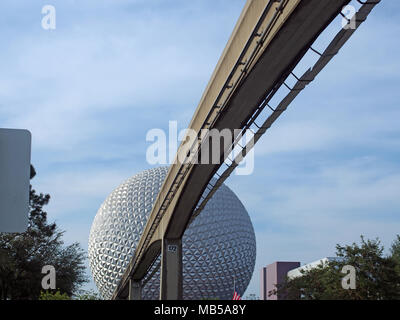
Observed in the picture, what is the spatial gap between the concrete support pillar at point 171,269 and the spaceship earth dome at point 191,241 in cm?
Answer: 1393

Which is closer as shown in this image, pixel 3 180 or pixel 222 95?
pixel 3 180

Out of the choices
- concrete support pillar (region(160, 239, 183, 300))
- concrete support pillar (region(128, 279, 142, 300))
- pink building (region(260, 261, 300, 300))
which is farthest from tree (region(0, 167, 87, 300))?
pink building (region(260, 261, 300, 300))

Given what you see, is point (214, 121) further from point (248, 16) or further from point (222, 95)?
point (248, 16)

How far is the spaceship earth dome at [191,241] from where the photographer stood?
46.7 meters

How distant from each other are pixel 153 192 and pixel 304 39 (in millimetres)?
36210

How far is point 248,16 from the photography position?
1622 cm

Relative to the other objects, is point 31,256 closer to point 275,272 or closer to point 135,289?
point 135,289

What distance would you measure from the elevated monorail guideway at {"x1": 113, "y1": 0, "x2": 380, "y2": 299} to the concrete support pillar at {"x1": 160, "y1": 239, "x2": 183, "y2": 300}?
2675 millimetres

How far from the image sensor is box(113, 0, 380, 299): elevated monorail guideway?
535 inches

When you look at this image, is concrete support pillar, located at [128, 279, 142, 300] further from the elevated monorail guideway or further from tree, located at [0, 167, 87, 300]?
the elevated monorail guideway

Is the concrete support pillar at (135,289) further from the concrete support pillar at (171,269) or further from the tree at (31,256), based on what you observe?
the concrete support pillar at (171,269)
